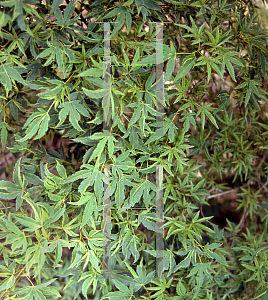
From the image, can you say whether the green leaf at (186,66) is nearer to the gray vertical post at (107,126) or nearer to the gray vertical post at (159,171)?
the gray vertical post at (159,171)

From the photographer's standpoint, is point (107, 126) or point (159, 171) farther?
point (159, 171)

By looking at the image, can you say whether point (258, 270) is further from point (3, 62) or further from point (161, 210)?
point (3, 62)

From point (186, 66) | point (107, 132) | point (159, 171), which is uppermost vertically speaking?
point (186, 66)

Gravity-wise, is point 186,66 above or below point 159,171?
above

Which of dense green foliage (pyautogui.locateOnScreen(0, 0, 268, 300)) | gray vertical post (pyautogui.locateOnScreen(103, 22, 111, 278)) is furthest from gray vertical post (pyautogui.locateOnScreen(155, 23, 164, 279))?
gray vertical post (pyautogui.locateOnScreen(103, 22, 111, 278))

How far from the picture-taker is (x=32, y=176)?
895 mm

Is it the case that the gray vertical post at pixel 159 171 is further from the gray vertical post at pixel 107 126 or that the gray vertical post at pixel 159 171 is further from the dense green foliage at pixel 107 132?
the gray vertical post at pixel 107 126

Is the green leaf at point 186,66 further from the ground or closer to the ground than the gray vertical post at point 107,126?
further from the ground

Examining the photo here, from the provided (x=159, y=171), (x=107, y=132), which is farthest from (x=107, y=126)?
(x=159, y=171)

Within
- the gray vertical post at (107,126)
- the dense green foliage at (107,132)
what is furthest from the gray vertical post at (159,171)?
the gray vertical post at (107,126)

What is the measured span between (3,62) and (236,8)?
3.16 ft

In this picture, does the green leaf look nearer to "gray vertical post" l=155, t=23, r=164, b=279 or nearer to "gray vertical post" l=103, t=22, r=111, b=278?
"gray vertical post" l=155, t=23, r=164, b=279

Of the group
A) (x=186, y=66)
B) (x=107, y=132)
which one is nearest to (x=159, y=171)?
(x=107, y=132)

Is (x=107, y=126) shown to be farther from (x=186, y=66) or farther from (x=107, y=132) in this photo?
(x=186, y=66)
